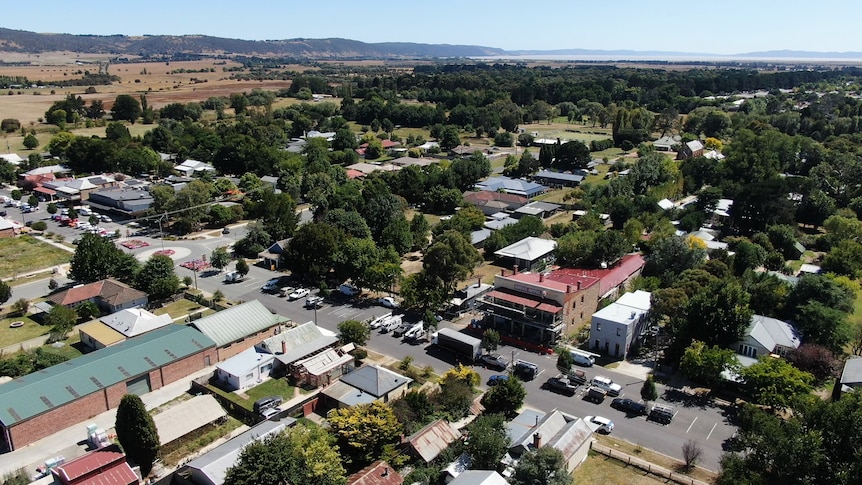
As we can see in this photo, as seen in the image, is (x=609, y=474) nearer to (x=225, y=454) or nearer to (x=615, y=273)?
(x=225, y=454)

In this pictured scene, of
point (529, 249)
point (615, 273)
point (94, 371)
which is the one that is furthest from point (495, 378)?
point (94, 371)

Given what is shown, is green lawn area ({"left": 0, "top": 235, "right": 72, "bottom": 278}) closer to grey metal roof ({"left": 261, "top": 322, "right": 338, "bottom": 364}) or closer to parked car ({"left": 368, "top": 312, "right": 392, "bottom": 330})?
grey metal roof ({"left": 261, "top": 322, "right": 338, "bottom": 364})

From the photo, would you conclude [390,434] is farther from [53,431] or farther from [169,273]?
[169,273]

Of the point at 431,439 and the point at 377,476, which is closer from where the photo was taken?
the point at 377,476

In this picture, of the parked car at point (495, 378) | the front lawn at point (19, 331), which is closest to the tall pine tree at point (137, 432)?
the parked car at point (495, 378)

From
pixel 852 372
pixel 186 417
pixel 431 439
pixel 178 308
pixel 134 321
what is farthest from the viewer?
pixel 178 308

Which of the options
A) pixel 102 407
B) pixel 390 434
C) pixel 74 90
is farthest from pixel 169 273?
pixel 74 90

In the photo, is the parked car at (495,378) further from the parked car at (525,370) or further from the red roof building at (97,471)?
the red roof building at (97,471)
